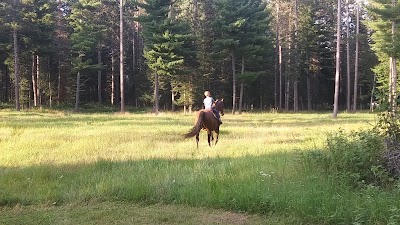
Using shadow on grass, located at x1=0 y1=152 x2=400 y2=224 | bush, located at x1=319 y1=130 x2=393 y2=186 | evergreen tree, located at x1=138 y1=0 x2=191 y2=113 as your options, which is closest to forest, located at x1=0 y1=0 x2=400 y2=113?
evergreen tree, located at x1=138 y1=0 x2=191 y2=113

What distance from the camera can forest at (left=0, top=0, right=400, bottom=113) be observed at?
37562 millimetres

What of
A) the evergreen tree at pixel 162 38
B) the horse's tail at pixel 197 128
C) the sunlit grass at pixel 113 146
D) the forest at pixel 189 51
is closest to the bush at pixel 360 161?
the sunlit grass at pixel 113 146

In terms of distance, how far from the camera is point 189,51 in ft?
127

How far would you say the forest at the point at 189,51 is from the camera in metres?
37.6

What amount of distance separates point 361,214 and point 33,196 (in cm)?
541

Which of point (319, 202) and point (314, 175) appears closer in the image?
point (319, 202)

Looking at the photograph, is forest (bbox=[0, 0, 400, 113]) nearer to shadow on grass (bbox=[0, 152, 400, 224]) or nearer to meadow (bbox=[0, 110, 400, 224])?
meadow (bbox=[0, 110, 400, 224])

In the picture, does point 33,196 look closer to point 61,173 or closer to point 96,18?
point 61,173

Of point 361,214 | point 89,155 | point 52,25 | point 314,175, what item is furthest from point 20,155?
point 52,25

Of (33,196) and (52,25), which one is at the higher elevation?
(52,25)

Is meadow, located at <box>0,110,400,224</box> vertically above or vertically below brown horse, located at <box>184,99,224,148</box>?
below

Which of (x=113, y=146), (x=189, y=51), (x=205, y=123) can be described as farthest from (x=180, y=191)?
(x=189, y=51)

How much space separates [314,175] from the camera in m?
7.29

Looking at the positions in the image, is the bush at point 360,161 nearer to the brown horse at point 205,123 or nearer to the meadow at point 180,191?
the meadow at point 180,191
